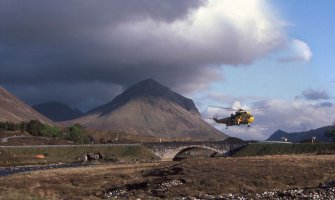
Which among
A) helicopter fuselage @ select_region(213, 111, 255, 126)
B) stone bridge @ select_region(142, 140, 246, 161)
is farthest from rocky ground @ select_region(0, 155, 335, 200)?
stone bridge @ select_region(142, 140, 246, 161)

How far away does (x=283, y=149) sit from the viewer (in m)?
162

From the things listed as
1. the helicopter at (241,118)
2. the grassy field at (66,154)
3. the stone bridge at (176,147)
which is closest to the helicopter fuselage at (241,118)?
the helicopter at (241,118)

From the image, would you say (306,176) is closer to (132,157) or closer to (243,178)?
(243,178)

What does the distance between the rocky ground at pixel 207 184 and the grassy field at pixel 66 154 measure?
218 feet

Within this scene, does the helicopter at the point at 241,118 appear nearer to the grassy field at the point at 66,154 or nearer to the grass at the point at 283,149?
the grass at the point at 283,149

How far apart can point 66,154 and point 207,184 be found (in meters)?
105

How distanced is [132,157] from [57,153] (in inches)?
967

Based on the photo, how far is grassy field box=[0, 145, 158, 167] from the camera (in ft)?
496

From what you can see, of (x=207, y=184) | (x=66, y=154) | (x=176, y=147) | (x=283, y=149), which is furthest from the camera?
(x=176, y=147)

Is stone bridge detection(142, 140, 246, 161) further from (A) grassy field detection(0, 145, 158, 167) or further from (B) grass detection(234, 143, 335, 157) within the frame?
(B) grass detection(234, 143, 335, 157)

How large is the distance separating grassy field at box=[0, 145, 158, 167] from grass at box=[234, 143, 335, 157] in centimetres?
3372

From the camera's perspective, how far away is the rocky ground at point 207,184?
59.7m

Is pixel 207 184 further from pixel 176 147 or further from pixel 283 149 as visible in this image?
pixel 176 147

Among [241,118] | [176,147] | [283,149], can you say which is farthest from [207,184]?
[176,147]
